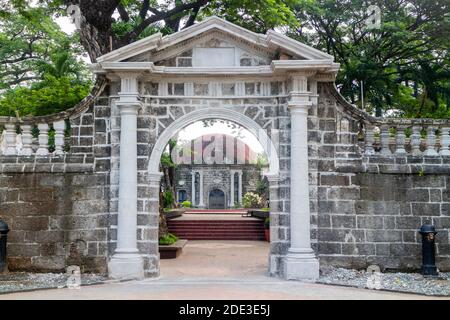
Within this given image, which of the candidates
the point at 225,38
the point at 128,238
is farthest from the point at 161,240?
the point at 225,38

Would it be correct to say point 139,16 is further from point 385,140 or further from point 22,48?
point 22,48

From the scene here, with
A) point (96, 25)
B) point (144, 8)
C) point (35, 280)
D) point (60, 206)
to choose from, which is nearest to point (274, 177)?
point (60, 206)

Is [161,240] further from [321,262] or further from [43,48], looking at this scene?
[43,48]

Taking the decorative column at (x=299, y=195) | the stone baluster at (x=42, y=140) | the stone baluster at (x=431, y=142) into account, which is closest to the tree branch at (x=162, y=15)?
the stone baluster at (x=42, y=140)

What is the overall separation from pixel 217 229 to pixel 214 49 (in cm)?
935

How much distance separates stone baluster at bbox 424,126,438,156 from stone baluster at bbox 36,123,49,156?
6.93 metres

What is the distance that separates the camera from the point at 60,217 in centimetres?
856

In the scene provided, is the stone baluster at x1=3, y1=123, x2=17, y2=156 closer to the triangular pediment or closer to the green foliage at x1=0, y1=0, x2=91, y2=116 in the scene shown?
the triangular pediment

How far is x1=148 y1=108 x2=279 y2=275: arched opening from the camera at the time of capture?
865 centimetres

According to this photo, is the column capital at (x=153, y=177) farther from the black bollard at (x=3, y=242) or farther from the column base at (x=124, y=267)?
the black bollard at (x=3, y=242)

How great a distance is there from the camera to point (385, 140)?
8820 mm

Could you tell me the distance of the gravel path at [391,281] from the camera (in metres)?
7.23

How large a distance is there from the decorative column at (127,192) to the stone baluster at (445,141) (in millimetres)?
5556

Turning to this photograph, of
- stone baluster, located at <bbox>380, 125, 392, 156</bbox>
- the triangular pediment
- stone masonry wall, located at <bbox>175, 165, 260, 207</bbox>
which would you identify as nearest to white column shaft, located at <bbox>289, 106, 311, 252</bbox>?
the triangular pediment
